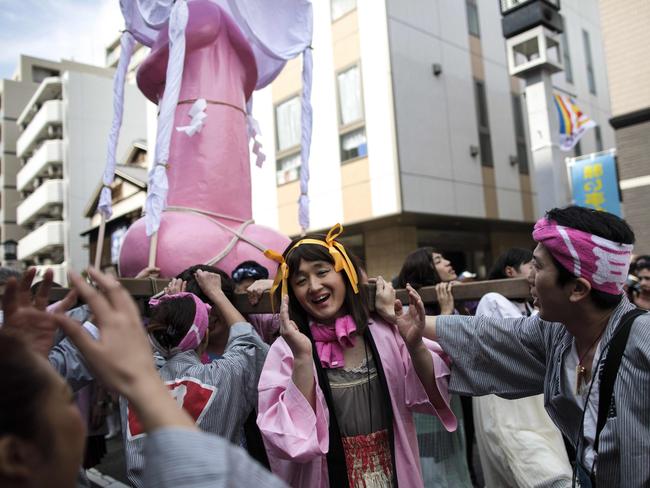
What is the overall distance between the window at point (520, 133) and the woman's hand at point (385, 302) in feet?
47.0

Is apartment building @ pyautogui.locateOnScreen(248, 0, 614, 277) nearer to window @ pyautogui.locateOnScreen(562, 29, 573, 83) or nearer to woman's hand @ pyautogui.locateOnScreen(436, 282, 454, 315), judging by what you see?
window @ pyautogui.locateOnScreen(562, 29, 573, 83)

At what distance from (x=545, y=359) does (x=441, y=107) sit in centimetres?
1207

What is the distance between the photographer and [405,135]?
1220 cm

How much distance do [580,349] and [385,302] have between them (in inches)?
29.5

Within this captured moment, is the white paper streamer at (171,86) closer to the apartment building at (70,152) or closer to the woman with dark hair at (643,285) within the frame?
the woman with dark hair at (643,285)

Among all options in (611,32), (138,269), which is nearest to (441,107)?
(611,32)

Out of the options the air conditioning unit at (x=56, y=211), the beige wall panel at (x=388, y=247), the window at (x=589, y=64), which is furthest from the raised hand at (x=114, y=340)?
the air conditioning unit at (x=56, y=211)

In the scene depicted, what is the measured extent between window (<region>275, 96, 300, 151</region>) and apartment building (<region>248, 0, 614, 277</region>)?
0.08ft

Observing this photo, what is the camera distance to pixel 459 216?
13.4 meters

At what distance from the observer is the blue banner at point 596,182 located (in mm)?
10242

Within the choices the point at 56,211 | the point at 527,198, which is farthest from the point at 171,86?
the point at 56,211

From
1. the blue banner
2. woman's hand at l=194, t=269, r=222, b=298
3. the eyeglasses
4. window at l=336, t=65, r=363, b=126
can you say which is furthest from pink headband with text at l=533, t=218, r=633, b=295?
window at l=336, t=65, r=363, b=126

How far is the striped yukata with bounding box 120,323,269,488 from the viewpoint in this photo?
2.08 metres

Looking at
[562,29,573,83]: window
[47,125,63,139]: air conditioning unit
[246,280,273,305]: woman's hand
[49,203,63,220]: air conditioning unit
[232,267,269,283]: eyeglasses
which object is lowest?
[246,280,273,305]: woman's hand
